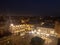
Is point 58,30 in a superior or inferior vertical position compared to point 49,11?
inferior

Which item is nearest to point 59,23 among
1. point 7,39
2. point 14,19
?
point 14,19

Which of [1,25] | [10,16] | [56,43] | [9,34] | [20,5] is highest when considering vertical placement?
[20,5]

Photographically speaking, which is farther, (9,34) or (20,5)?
(9,34)

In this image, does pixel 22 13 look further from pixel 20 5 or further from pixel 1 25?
pixel 1 25

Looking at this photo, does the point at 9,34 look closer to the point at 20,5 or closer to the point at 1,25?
the point at 1,25

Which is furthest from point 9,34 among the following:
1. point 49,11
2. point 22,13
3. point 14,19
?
point 49,11

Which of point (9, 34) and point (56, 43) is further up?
point (9, 34)

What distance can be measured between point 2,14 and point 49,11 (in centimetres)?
62

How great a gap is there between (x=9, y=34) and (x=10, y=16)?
0.86ft

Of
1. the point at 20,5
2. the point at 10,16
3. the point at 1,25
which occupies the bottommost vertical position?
the point at 1,25

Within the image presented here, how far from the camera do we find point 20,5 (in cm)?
150

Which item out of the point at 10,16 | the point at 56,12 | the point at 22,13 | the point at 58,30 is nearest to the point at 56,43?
the point at 58,30

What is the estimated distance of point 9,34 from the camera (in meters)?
1.69

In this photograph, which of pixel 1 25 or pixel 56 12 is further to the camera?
pixel 1 25
